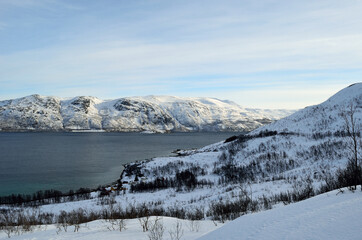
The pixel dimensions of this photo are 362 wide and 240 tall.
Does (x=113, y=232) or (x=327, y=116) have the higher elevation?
(x=327, y=116)

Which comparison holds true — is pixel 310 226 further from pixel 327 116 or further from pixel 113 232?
pixel 327 116

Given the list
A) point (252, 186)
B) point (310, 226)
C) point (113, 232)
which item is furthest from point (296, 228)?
point (252, 186)

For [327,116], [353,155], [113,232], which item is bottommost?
[353,155]

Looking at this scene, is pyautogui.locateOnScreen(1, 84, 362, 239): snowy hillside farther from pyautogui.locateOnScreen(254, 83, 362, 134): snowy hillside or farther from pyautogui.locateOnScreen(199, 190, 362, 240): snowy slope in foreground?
pyautogui.locateOnScreen(254, 83, 362, 134): snowy hillside

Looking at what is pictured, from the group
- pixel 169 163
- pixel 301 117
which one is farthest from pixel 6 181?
pixel 301 117

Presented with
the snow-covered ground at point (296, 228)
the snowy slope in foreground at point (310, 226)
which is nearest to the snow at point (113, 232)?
the snow-covered ground at point (296, 228)

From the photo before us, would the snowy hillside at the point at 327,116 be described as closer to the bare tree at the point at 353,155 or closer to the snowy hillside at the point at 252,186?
the snowy hillside at the point at 252,186

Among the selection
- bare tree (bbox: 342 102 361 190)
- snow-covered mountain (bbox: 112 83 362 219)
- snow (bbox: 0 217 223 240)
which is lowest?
snow-covered mountain (bbox: 112 83 362 219)

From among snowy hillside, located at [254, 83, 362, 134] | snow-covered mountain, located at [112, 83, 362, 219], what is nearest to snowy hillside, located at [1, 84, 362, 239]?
snow-covered mountain, located at [112, 83, 362, 219]

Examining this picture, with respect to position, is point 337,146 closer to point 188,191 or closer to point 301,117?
point 188,191

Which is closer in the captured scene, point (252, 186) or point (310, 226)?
point (310, 226)

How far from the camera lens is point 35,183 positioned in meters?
36.5

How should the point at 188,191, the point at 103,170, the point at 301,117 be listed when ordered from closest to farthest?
the point at 188,191 < the point at 103,170 < the point at 301,117

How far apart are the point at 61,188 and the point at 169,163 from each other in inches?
665
